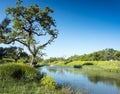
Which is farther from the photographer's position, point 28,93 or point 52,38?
point 52,38

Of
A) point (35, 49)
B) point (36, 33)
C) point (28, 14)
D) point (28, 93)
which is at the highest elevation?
point (28, 14)

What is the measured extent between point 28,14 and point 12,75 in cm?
1822

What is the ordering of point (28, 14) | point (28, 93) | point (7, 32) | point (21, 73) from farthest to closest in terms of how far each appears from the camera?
point (7, 32), point (28, 14), point (21, 73), point (28, 93)

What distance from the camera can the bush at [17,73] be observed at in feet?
50.2

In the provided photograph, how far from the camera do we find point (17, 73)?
16.3m

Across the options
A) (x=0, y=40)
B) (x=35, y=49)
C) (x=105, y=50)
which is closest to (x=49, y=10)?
(x=35, y=49)

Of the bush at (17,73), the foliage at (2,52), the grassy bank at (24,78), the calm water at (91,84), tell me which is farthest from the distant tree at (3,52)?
the bush at (17,73)

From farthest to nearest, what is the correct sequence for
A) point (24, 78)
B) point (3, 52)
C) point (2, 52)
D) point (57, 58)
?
point (57, 58), point (3, 52), point (2, 52), point (24, 78)

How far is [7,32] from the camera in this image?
1364 inches

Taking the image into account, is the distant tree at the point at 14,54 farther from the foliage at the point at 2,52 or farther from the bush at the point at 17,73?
the bush at the point at 17,73

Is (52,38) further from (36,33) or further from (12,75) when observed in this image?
(12,75)

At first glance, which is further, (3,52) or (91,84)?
(3,52)

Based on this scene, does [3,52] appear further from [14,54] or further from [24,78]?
[24,78]

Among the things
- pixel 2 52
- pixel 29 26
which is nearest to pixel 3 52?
pixel 2 52
